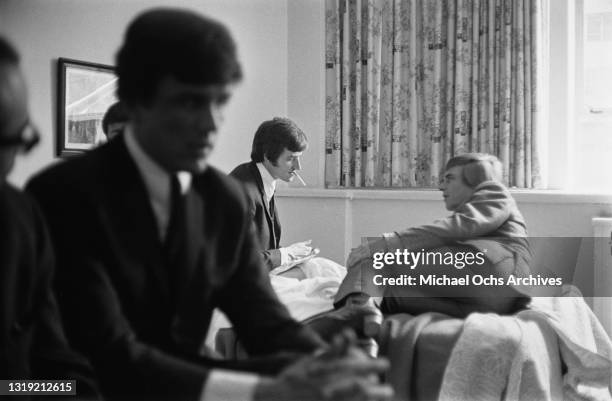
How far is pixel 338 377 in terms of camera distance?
545 mm

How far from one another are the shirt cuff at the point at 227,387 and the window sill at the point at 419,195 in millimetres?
2175

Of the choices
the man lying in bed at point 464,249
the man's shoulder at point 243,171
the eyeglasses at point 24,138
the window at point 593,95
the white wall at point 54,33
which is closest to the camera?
the eyeglasses at point 24,138

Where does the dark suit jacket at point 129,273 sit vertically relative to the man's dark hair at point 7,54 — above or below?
below

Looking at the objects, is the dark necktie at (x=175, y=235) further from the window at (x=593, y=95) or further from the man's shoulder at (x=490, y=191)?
the window at (x=593, y=95)

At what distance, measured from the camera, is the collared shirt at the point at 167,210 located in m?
0.59

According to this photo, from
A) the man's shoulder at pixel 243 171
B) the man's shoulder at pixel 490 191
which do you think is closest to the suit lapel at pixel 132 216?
the man's shoulder at pixel 490 191

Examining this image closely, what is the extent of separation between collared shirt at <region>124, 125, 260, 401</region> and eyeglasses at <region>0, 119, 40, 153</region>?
87mm

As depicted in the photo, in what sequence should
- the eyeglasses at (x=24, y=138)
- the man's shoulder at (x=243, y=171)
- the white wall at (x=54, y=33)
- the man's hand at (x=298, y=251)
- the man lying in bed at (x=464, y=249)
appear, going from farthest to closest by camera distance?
the man's hand at (x=298, y=251) → the man's shoulder at (x=243, y=171) → the man lying in bed at (x=464, y=249) → the white wall at (x=54, y=33) → the eyeglasses at (x=24, y=138)

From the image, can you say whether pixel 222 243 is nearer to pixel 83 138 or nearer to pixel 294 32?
pixel 83 138

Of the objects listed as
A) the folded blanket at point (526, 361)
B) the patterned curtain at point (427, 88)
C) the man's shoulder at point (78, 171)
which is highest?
the patterned curtain at point (427, 88)

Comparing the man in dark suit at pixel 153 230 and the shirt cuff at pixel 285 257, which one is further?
the shirt cuff at pixel 285 257

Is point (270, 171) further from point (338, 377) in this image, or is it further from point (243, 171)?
point (338, 377)

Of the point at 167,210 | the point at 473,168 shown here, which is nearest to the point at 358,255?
the point at 473,168

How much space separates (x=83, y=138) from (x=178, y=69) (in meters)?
0.20
